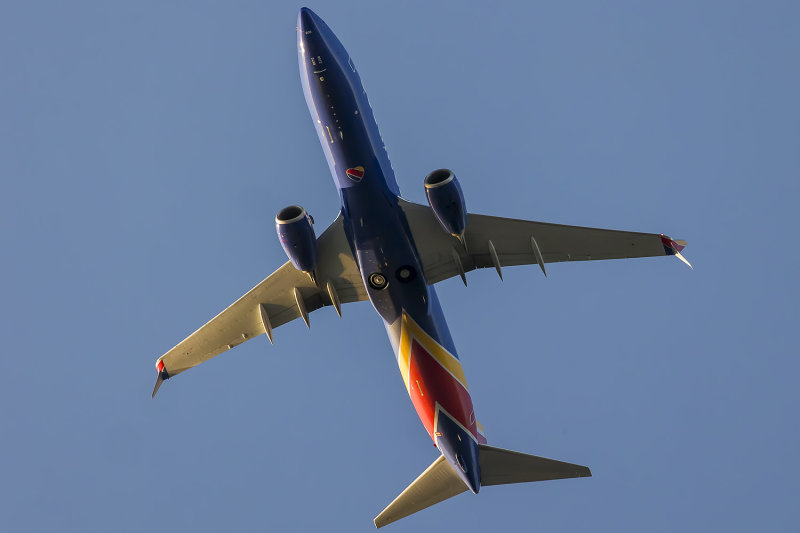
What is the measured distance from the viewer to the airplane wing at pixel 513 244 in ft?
97.8

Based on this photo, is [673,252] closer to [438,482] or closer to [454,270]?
[454,270]

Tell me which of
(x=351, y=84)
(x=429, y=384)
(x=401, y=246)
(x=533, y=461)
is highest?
(x=351, y=84)

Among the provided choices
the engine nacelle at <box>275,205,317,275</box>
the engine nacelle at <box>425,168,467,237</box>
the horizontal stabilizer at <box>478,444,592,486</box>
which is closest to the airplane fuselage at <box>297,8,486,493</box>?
the horizontal stabilizer at <box>478,444,592,486</box>

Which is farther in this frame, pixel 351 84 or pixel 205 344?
pixel 205 344

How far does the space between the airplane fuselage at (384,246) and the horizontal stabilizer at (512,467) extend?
0.48 meters

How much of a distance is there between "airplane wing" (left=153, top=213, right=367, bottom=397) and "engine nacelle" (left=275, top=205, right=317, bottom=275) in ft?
6.28

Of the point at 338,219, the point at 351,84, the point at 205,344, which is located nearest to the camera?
the point at 351,84

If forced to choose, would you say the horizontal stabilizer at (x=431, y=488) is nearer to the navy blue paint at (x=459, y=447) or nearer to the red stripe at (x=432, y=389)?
the navy blue paint at (x=459, y=447)

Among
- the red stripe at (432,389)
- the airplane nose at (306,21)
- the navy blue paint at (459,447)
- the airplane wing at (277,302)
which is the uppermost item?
the airplane nose at (306,21)

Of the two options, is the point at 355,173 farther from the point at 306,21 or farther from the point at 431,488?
the point at 431,488

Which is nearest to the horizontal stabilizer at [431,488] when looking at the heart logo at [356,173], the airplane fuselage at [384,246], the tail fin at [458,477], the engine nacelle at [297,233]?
the tail fin at [458,477]

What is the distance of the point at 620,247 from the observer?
30172 millimetres

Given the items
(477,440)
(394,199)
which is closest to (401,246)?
(394,199)

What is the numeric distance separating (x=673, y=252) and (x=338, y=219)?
10.3 meters
